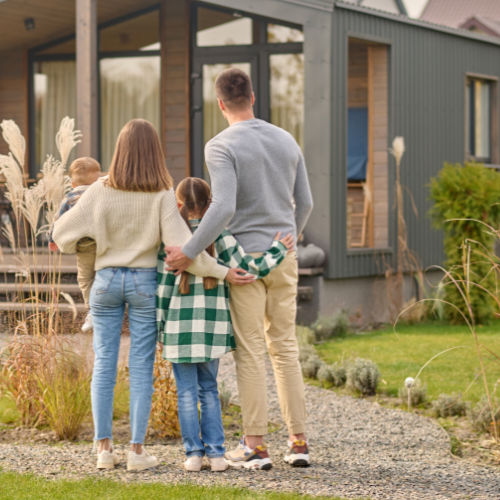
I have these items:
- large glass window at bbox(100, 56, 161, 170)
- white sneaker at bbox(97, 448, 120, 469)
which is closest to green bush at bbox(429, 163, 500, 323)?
large glass window at bbox(100, 56, 161, 170)

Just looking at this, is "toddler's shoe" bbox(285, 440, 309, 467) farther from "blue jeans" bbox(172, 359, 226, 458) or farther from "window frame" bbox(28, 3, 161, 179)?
"window frame" bbox(28, 3, 161, 179)

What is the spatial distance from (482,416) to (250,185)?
2.00m

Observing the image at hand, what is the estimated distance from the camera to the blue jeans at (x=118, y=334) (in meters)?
3.45

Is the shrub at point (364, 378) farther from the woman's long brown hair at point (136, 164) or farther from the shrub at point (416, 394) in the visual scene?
the woman's long brown hair at point (136, 164)

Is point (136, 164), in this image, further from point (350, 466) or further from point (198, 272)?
point (350, 466)

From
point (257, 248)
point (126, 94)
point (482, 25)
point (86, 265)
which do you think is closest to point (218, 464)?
point (257, 248)

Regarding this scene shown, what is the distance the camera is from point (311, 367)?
237 inches

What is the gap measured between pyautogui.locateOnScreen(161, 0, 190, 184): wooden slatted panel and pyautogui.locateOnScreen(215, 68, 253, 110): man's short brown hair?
6630 mm

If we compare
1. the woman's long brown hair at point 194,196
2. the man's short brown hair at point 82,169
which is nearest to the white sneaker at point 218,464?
the woman's long brown hair at point 194,196

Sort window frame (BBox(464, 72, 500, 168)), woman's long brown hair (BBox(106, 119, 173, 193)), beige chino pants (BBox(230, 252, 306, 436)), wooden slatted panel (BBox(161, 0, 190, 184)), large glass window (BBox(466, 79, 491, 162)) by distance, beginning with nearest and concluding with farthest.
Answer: woman's long brown hair (BBox(106, 119, 173, 193)) → beige chino pants (BBox(230, 252, 306, 436)) → wooden slatted panel (BBox(161, 0, 190, 184)) → window frame (BBox(464, 72, 500, 168)) → large glass window (BBox(466, 79, 491, 162))

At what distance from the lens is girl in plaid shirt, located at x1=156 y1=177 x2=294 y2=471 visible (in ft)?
11.3

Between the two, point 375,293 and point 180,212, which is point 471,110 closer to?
point 375,293

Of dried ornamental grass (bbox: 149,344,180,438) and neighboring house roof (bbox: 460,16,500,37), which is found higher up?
neighboring house roof (bbox: 460,16,500,37)

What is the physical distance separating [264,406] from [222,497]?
0.56 metres
